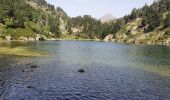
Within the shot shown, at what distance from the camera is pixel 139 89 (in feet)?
196

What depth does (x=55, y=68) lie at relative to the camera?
8494 cm

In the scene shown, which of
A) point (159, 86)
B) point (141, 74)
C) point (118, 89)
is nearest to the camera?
point (118, 89)

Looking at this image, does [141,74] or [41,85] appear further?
[141,74]

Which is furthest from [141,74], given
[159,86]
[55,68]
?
[55,68]

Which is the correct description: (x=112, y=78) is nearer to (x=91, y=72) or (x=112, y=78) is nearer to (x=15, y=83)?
(x=91, y=72)

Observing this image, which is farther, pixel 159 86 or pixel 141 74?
pixel 141 74

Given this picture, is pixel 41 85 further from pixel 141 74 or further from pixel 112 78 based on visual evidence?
pixel 141 74

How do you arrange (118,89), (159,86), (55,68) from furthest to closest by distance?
(55,68) → (159,86) → (118,89)

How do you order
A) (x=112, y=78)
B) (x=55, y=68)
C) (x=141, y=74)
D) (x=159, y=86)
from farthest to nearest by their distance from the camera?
(x=55, y=68) → (x=141, y=74) → (x=112, y=78) → (x=159, y=86)

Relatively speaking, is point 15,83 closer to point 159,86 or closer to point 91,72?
point 91,72

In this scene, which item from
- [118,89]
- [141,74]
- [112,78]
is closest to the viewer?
[118,89]

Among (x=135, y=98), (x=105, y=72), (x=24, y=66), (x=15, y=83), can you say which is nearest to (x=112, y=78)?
(x=105, y=72)

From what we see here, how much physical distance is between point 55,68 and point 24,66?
10.7m

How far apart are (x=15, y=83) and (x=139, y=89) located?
29.1 meters
